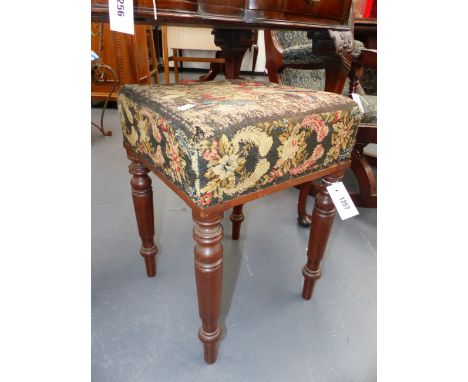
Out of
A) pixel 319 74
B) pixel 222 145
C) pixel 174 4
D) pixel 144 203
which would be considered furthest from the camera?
pixel 319 74

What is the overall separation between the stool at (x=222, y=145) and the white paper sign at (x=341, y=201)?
2 cm

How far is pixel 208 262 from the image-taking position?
1.91 ft

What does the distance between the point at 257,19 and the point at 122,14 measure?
11.9 inches

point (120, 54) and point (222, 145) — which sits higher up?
point (120, 54)

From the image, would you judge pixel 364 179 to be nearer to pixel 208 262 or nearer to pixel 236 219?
pixel 236 219

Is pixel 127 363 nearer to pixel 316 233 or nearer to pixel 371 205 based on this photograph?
pixel 316 233

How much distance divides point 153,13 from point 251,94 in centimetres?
23

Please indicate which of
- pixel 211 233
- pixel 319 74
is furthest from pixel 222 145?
pixel 319 74

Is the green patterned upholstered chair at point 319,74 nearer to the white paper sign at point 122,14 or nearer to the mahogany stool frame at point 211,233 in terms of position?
the mahogany stool frame at point 211,233

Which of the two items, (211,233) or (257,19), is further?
(257,19)

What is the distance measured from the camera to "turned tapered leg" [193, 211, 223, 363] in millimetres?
563

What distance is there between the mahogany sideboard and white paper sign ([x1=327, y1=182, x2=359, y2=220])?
39 centimetres

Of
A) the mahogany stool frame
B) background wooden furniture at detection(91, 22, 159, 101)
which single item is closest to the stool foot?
the mahogany stool frame
